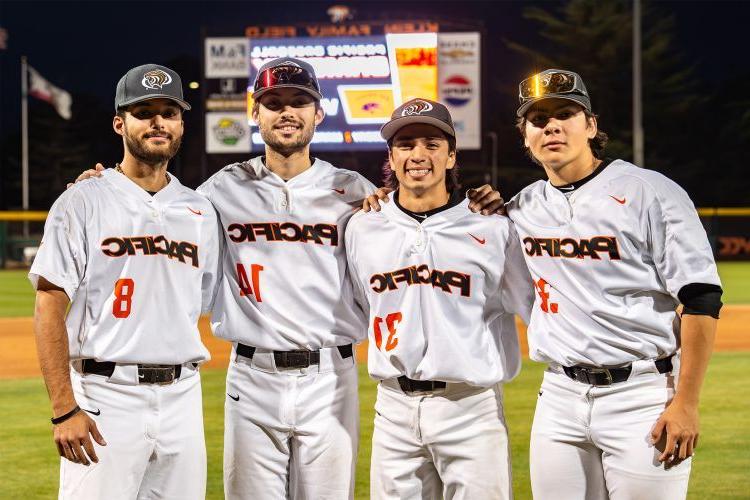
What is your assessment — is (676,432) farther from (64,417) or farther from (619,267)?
(64,417)

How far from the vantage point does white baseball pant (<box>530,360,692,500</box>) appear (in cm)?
305

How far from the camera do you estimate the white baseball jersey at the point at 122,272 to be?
129 inches

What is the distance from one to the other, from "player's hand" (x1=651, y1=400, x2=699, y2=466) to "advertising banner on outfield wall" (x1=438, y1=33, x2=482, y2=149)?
18901 mm

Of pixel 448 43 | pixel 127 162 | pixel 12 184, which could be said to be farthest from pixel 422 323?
pixel 12 184

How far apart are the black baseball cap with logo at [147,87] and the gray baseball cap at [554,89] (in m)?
1.28

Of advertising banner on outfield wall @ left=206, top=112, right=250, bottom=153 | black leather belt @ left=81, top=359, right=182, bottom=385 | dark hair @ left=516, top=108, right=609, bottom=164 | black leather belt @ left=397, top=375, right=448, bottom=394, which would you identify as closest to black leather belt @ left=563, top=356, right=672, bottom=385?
black leather belt @ left=397, top=375, right=448, bottom=394

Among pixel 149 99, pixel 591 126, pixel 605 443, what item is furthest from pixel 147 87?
pixel 605 443

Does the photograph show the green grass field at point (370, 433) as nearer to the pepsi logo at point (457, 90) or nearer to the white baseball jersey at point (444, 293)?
the white baseball jersey at point (444, 293)

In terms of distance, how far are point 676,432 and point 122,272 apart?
1.96m

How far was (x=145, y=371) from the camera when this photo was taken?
331 cm

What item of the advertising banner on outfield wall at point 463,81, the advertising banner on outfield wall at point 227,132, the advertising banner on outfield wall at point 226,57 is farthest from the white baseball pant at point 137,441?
the advertising banner on outfield wall at point 226,57

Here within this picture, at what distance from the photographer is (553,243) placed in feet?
10.7

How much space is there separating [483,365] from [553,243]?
0.50 m

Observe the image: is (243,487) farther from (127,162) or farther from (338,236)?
(127,162)
